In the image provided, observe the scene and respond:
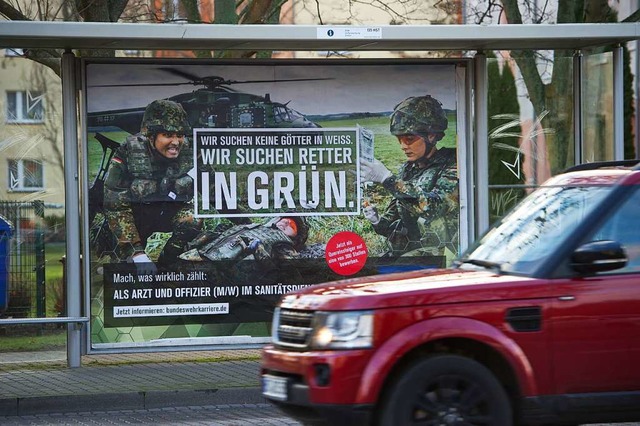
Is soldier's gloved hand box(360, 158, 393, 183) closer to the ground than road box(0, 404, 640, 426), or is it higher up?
higher up

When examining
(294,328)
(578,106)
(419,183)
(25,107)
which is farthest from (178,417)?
(578,106)

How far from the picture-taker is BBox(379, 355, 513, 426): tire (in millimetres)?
6676

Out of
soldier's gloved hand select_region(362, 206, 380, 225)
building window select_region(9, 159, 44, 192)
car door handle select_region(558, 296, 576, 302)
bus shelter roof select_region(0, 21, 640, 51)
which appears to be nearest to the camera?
car door handle select_region(558, 296, 576, 302)

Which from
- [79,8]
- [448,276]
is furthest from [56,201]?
[448,276]

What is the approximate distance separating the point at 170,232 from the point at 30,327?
1799 millimetres

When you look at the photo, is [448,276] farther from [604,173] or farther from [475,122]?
[475,122]

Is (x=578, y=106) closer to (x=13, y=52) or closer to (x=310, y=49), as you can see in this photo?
(x=310, y=49)

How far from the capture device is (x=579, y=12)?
799 inches

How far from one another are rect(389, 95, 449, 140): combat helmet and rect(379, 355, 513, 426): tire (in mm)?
6344

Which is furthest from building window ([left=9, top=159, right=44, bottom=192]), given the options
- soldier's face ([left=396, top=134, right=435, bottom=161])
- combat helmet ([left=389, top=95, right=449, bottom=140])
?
soldier's face ([left=396, top=134, right=435, bottom=161])

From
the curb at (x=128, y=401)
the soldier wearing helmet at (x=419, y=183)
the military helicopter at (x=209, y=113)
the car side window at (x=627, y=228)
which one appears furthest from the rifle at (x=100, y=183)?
the car side window at (x=627, y=228)

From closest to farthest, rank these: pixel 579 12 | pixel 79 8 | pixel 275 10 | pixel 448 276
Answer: pixel 448 276
pixel 79 8
pixel 275 10
pixel 579 12

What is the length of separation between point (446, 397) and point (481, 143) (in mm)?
6507

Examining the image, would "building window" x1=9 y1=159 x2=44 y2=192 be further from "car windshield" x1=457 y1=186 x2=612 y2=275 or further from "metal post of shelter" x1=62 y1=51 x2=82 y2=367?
"car windshield" x1=457 y1=186 x2=612 y2=275
